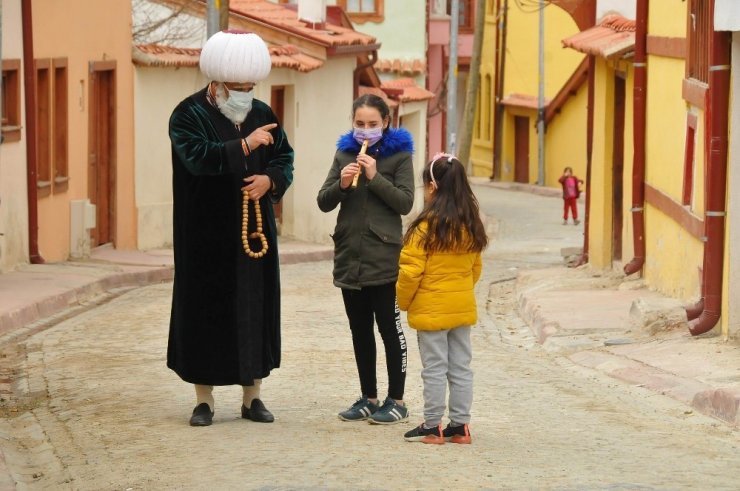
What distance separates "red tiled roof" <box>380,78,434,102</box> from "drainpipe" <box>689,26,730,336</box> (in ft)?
75.0

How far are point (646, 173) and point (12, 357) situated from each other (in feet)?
25.1

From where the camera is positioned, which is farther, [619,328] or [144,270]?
[144,270]

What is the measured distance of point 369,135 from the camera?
8477mm

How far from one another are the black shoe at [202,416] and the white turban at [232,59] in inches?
67.7

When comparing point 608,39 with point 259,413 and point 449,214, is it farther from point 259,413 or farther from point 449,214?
point 449,214

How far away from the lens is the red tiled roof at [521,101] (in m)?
51.1

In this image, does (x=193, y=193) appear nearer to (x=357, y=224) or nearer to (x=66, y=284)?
(x=357, y=224)

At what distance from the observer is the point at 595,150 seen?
20203 millimetres

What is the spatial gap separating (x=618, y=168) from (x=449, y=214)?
11950 mm

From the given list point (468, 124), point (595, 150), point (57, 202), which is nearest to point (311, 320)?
point (57, 202)

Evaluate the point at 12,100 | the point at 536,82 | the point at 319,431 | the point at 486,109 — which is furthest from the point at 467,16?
the point at 319,431

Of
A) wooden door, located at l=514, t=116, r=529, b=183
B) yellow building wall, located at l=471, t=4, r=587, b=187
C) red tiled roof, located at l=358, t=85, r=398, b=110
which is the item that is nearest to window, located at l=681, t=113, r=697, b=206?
red tiled roof, located at l=358, t=85, r=398, b=110

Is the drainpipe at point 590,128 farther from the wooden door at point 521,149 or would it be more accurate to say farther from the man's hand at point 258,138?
the wooden door at point 521,149

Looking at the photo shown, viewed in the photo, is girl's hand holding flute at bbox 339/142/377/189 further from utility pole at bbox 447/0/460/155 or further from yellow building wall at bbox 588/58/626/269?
utility pole at bbox 447/0/460/155
